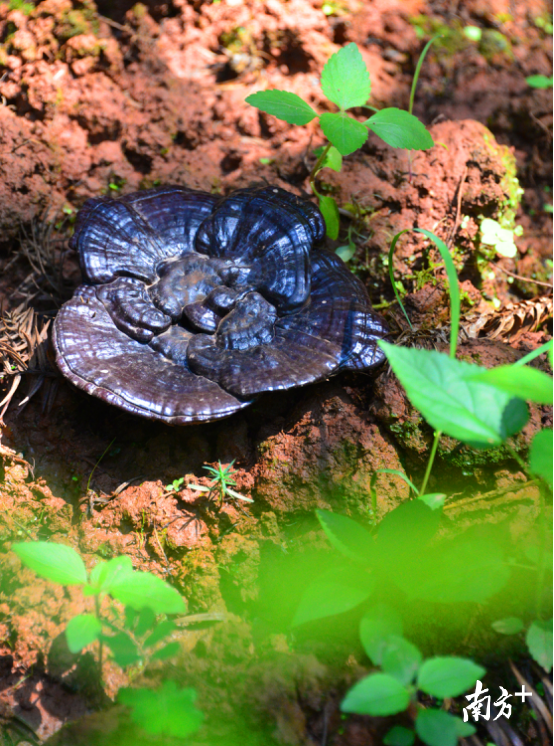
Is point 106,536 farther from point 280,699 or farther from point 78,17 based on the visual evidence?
point 78,17

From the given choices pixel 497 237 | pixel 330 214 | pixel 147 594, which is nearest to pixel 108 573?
pixel 147 594

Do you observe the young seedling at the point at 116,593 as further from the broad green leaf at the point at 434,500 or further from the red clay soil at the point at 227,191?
the broad green leaf at the point at 434,500

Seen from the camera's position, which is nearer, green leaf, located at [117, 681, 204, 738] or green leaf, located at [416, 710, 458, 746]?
green leaf, located at [416, 710, 458, 746]

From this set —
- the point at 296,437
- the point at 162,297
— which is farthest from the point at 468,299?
the point at 162,297

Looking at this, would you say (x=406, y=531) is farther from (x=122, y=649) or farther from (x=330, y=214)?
(x=330, y=214)

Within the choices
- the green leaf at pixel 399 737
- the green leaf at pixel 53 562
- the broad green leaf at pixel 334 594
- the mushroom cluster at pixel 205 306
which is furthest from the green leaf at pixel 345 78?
the green leaf at pixel 399 737

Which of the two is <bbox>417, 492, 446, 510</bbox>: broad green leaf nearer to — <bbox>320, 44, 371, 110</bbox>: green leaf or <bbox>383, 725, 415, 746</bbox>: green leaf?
<bbox>383, 725, 415, 746</bbox>: green leaf

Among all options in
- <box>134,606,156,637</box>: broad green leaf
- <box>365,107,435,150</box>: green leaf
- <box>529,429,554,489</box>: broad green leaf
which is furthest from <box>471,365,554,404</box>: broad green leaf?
<box>365,107,435,150</box>: green leaf
